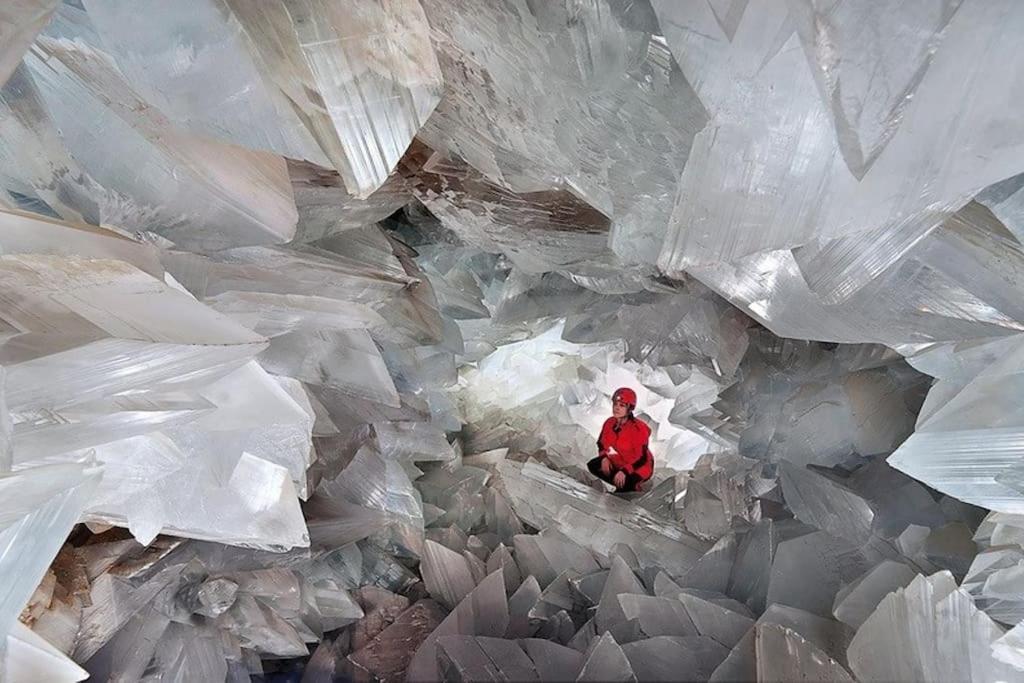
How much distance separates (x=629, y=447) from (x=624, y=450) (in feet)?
0.11

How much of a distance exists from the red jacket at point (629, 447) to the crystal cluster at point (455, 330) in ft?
3.88

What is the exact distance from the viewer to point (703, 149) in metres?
0.63

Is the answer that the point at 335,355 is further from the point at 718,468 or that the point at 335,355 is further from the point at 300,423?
the point at 718,468

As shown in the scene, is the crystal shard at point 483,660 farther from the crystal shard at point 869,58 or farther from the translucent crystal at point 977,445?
the crystal shard at point 869,58

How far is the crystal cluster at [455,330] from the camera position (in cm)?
60

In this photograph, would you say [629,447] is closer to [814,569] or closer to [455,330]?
[455,330]

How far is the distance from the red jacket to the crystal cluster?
1183 mm

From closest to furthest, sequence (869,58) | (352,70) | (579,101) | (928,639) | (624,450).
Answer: (869,58), (352,70), (579,101), (928,639), (624,450)

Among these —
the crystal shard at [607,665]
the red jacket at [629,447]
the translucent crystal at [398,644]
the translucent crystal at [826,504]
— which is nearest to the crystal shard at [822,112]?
the crystal shard at [607,665]

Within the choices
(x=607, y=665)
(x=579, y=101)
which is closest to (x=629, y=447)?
(x=607, y=665)

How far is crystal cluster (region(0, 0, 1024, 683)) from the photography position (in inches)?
23.6

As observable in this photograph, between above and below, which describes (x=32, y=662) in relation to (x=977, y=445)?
below

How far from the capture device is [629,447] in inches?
121

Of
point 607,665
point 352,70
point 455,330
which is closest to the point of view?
point 352,70
